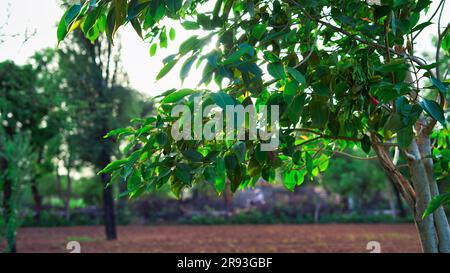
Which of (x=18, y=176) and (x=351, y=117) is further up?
(x=351, y=117)

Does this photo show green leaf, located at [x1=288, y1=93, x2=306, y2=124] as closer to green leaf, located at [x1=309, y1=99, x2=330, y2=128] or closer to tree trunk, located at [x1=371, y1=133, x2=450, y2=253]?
green leaf, located at [x1=309, y1=99, x2=330, y2=128]

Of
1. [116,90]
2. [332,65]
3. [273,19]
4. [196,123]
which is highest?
[116,90]

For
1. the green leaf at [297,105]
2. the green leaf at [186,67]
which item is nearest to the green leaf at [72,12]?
the green leaf at [186,67]

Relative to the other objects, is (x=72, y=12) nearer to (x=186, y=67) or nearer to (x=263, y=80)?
(x=186, y=67)

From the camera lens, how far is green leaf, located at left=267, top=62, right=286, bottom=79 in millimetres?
1467

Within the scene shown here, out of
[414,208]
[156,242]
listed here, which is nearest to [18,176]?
[156,242]

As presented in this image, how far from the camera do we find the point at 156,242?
1438 cm

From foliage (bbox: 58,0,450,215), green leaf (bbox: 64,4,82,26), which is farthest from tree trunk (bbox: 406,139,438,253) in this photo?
green leaf (bbox: 64,4,82,26)

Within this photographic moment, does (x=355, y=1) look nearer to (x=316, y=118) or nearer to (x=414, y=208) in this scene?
(x=316, y=118)

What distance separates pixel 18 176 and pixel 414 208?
7.51 m

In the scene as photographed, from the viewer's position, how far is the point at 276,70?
4.88 ft

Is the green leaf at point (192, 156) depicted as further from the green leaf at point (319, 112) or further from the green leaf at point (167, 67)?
the green leaf at point (319, 112)

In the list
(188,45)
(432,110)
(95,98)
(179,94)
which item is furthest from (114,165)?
(95,98)

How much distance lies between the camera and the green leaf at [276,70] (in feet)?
4.81
